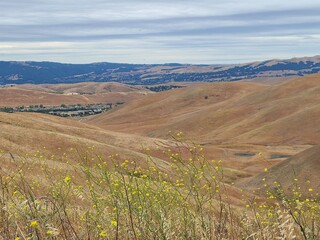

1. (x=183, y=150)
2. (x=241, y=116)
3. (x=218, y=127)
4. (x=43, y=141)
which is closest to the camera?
(x=43, y=141)

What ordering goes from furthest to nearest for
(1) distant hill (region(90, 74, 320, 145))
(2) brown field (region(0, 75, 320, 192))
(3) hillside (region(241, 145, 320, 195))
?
(1) distant hill (region(90, 74, 320, 145)) < (2) brown field (region(0, 75, 320, 192)) < (3) hillside (region(241, 145, 320, 195))

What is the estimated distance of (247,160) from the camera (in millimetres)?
77688

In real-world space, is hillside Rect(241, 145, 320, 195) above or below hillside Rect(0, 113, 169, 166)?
below

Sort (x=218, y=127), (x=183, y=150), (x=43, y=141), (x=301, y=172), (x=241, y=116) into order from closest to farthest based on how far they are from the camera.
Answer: (x=43, y=141)
(x=301, y=172)
(x=183, y=150)
(x=218, y=127)
(x=241, y=116)

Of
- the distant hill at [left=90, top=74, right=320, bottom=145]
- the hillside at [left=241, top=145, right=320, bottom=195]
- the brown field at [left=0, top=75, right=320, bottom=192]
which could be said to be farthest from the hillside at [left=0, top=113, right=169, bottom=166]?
the distant hill at [left=90, top=74, right=320, bottom=145]

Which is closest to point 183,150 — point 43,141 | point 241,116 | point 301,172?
point 301,172

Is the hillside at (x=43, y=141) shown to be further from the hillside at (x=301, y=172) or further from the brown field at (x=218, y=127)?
the hillside at (x=301, y=172)

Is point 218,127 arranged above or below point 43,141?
below

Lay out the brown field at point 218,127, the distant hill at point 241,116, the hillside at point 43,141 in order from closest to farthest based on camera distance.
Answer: the hillside at point 43,141 < the brown field at point 218,127 < the distant hill at point 241,116

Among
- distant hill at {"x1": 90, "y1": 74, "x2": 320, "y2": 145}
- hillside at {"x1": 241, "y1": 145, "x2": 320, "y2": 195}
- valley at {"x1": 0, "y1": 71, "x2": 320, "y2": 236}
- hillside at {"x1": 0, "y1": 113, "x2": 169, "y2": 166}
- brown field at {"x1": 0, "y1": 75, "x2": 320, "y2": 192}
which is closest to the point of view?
valley at {"x1": 0, "y1": 71, "x2": 320, "y2": 236}

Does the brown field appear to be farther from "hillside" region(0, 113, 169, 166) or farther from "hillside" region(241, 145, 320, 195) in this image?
"hillside" region(241, 145, 320, 195)

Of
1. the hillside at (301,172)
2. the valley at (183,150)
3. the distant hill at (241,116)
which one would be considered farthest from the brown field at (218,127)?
the hillside at (301,172)

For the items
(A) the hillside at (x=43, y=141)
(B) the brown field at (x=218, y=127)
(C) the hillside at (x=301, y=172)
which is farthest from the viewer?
(B) the brown field at (x=218, y=127)

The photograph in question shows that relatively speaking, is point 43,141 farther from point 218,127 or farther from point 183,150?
point 218,127
